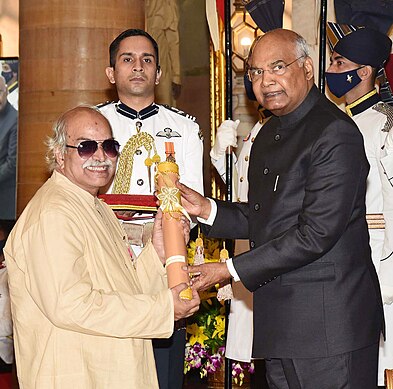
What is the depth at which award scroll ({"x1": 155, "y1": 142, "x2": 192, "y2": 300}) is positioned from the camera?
363 centimetres

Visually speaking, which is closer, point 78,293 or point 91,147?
point 78,293

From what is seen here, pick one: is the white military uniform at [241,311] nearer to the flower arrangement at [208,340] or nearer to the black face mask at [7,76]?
the flower arrangement at [208,340]

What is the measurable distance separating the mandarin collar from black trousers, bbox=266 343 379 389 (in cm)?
94

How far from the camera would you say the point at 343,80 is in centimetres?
536

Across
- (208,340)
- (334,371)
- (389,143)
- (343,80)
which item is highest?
(343,80)

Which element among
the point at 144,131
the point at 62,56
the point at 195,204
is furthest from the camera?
the point at 62,56

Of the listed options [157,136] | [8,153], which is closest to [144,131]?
[157,136]

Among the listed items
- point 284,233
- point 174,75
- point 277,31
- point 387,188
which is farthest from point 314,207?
point 174,75

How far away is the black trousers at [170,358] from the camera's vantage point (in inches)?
179

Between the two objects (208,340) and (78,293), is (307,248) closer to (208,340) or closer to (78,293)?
(78,293)

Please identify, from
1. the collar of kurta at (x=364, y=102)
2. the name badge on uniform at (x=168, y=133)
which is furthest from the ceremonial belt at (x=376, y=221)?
the name badge on uniform at (x=168, y=133)

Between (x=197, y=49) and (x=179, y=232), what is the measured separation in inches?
211

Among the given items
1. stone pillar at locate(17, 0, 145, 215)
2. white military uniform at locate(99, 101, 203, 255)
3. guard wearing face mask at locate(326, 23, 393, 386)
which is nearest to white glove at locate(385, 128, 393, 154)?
guard wearing face mask at locate(326, 23, 393, 386)

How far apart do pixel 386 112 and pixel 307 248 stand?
1898 millimetres
